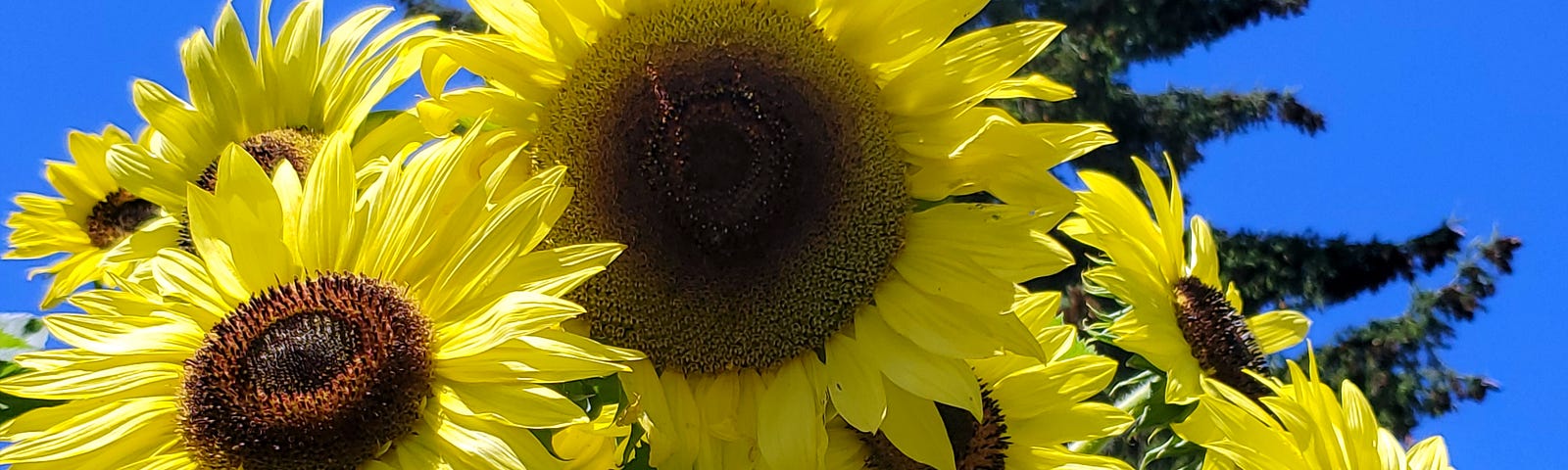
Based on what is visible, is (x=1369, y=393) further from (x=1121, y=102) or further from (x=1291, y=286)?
(x=1121, y=102)

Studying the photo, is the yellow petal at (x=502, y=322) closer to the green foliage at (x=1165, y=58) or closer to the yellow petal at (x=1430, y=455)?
the yellow petal at (x=1430, y=455)

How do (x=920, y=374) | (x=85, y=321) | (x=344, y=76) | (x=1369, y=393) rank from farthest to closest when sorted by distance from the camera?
(x=1369, y=393)
(x=344, y=76)
(x=920, y=374)
(x=85, y=321)

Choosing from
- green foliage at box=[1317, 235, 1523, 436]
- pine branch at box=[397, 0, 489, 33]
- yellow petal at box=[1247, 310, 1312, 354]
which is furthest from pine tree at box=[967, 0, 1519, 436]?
yellow petal at box=[1247, 310, 1312, 354]

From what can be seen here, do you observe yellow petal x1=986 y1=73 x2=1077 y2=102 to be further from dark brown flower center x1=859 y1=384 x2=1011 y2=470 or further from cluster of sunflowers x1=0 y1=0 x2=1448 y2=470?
dark brown flower center x1=859 y1=384 x2=1011 y2=470

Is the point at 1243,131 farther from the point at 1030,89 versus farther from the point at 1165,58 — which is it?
the point at 1030,89

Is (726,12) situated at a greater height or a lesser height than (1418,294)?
lesser

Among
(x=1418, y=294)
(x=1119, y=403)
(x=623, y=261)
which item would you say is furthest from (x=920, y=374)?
(x=1418, y=294)

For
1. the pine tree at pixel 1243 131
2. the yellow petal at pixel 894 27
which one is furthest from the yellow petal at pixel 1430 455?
the pine tree at pixel 1243 131
